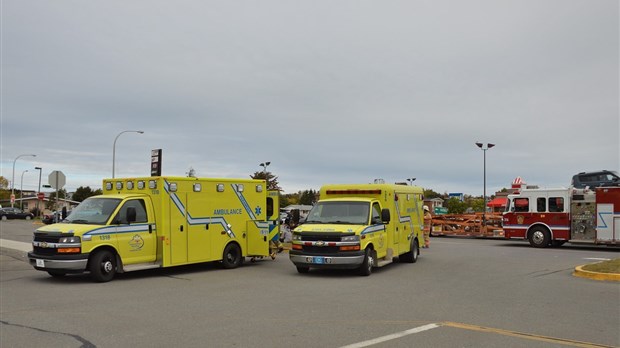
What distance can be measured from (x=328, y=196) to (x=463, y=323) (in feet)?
27.1

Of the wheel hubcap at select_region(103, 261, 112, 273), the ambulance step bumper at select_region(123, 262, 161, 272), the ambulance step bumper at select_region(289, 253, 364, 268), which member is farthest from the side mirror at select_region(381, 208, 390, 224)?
the wheel hubcap at select_region(103, 261, 112, 273)

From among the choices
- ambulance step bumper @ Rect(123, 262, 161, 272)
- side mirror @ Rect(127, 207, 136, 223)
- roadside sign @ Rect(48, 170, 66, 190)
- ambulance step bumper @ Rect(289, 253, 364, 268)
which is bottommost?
ambulance step bumper @ Rect(123, 262, 161, 272)

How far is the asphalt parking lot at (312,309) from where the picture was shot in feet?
23.4

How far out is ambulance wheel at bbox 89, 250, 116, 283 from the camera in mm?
12492

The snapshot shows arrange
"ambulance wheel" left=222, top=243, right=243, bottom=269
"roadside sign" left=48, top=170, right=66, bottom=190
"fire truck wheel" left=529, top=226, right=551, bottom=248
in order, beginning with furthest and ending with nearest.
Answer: "fire truck wheel" left=529, top=226, right=551, bottom=248
"roadside sign" left=48, top=170, right=66, bottom=190
"ambulance wheel" left=222, top=243, right=243, bottom=269

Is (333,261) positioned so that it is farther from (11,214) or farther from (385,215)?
(11,214)

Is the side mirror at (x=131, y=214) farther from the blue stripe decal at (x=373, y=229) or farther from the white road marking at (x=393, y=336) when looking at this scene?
the white road marking at (x=393, y=336)

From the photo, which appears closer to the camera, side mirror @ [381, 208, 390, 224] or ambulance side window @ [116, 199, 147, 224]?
ambulance side window @ [116, 199, 147, 224]

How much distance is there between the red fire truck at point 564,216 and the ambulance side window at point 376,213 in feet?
40.8

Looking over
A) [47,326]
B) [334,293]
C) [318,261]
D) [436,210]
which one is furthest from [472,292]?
[436,210]

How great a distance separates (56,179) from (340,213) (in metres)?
14.1

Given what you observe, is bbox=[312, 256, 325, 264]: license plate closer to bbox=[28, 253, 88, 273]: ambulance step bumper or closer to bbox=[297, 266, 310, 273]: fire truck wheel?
bbox=[297, 266, 310, 273]: fire truck wheel

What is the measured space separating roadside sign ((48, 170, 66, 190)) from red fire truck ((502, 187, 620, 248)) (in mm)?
19954

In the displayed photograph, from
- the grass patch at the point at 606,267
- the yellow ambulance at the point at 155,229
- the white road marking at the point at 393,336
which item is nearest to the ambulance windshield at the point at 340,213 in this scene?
the yellow ambulance at the point at 155,229
